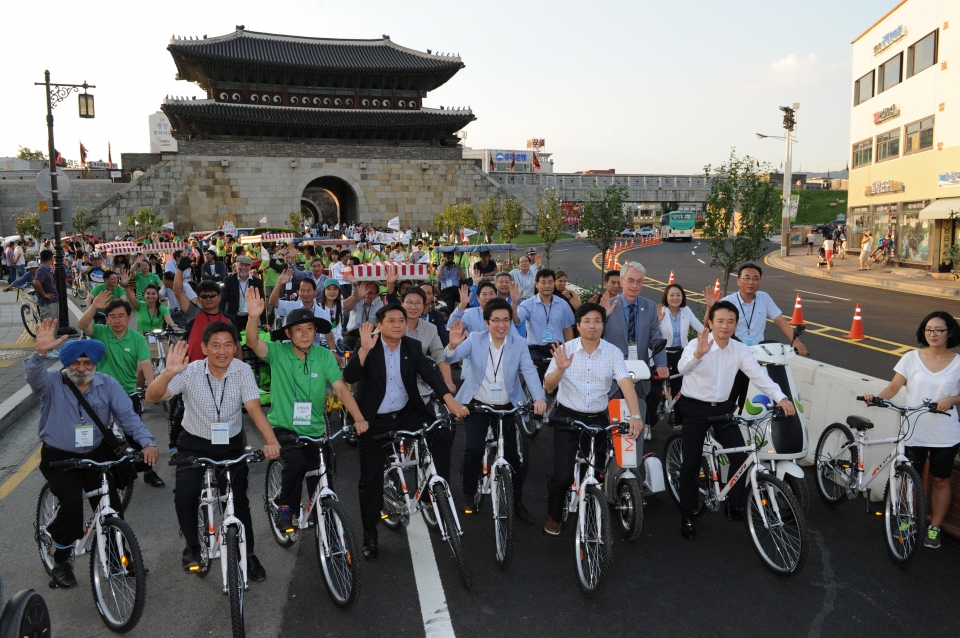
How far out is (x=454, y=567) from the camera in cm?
Result: 504

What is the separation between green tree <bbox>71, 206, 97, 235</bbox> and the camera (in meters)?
45.2

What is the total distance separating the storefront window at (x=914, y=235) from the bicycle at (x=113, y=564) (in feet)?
106

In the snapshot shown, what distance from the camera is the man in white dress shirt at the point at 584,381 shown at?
5.07 metres

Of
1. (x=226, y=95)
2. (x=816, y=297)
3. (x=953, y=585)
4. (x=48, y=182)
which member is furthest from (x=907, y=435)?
(x=226, y=95)

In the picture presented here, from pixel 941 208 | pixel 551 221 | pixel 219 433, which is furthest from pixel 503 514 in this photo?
pixel 941 208

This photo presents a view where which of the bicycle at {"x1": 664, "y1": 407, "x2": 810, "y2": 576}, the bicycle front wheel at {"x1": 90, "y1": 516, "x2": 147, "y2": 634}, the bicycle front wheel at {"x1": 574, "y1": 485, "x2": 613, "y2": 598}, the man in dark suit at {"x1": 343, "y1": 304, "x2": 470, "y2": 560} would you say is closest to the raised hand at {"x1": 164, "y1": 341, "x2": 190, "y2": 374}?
the bicycle front wheel at {"x1": 90, "y1": 516, "x2": 147, "y2": 634}

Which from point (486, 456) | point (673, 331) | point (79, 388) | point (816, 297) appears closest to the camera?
point (79, 388)

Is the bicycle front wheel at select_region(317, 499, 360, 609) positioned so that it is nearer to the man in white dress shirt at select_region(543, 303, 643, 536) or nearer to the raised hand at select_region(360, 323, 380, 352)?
the raised hand at select_region(360, 323, 380, 352)

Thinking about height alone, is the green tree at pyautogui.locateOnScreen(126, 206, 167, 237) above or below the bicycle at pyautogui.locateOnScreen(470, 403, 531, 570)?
above

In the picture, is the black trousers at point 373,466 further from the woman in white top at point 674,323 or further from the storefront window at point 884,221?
the storefront window at point 884,221

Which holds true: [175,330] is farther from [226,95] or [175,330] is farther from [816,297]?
[226,95]

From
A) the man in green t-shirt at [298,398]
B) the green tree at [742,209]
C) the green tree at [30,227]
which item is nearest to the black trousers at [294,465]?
the man in green t-shirt at [298,398]

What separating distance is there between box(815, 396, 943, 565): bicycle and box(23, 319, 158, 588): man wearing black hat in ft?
16.8

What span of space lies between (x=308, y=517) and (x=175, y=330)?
5.46 metres
